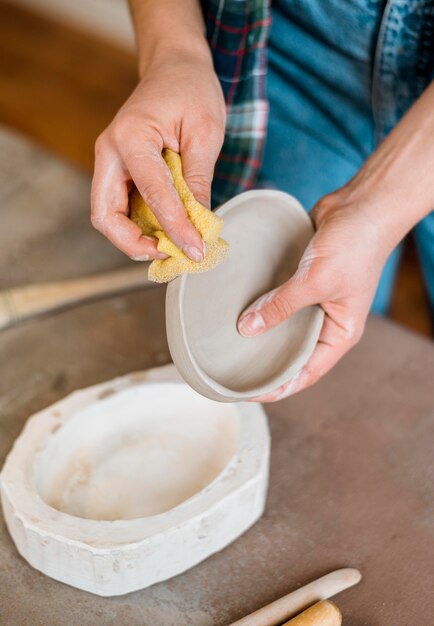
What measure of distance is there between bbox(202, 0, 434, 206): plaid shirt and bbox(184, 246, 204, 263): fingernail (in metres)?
0.38

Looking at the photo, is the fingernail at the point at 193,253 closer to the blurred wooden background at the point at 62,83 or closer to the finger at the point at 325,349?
the finger at the point at 325,349

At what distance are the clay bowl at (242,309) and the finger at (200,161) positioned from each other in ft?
0.09

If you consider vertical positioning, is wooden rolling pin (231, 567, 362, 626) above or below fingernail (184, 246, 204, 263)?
below

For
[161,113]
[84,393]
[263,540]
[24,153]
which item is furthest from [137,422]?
[24,153]

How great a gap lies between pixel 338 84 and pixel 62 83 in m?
1.91

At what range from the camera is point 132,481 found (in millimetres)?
838

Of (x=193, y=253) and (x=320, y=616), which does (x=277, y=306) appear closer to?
(x=193, y=253)

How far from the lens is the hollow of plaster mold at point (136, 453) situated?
81 cm

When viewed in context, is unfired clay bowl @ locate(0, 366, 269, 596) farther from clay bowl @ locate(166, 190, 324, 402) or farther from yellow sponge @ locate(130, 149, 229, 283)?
yellow sponge @ locate(130, 149, 229, 283)

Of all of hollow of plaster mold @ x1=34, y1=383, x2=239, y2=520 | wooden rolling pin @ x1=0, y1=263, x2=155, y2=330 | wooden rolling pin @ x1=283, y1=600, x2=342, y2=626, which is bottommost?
wooden rolling pin @ x1=0, y1=263, x2=155, y2=330

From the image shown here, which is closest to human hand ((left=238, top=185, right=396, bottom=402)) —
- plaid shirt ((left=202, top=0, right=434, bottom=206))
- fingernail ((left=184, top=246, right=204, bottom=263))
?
fingernail ((left=184, top=246, right=204, bottom=263))

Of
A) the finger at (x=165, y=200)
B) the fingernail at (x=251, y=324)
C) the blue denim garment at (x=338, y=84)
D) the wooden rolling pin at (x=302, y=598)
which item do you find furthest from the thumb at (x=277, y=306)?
the blue denim garment at (x=338, y=84)

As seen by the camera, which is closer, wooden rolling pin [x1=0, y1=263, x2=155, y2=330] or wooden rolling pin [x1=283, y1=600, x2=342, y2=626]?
wooden rolling pin [x1=283, y1=600, x2=342, y2=626]

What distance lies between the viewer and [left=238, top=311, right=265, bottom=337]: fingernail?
30.5 inches
